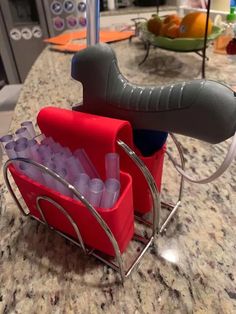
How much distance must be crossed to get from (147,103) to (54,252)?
250 millimetres

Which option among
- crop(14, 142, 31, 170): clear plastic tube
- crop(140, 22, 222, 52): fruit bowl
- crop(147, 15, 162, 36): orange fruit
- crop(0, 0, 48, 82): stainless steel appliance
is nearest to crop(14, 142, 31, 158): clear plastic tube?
crop(14, 142, 31, 170): clear plastic tube

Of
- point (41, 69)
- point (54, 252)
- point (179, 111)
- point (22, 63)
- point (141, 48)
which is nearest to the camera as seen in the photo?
point (179, 111)

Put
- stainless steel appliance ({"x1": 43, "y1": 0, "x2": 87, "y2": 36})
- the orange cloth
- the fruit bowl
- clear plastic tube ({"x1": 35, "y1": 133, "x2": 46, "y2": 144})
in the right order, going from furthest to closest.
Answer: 1. stainless steel appliance ({"x1": 43, "y1": 0, "x2": 87, "y2": 36})
2. the orange cloth
3. the fruit bowl
4. clear plastic tube ({"x1": 35, "y1": 133, "x2": 46, "y2": 144})

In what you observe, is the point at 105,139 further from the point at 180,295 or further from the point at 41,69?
the point at 41,69

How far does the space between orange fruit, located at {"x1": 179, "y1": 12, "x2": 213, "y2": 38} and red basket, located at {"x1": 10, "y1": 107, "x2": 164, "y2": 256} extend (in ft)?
2.06

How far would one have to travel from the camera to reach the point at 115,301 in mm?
327

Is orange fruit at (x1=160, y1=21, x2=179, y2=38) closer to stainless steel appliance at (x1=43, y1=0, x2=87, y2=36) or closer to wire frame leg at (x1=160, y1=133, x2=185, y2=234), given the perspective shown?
wire frame leg at (x1=160, y1=133, x2=185, y2=234)

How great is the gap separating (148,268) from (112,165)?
0.51 ft

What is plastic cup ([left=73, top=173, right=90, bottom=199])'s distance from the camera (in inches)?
12.6

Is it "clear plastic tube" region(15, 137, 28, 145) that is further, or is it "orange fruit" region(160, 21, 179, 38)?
"orange fruit" region(160, 21, 179, 38)

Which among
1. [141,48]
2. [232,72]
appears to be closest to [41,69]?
[141,48]

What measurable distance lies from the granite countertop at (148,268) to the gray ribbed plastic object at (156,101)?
0.59 ft

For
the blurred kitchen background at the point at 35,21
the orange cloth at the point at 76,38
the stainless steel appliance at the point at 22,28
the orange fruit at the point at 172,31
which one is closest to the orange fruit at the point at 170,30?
the orange fruit at the point at 172,31

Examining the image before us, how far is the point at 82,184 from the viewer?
0.32 meters
